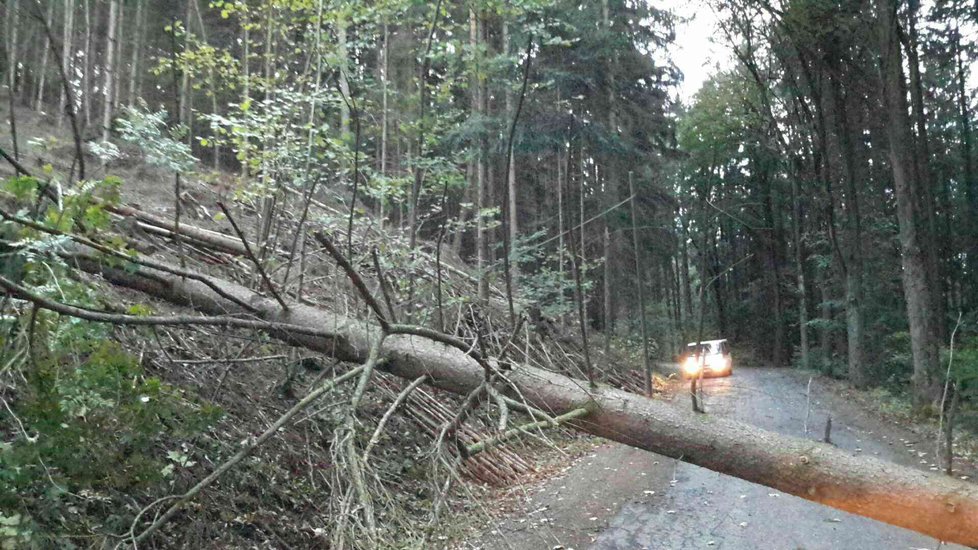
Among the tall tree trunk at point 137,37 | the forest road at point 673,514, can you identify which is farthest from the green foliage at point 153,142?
the tall tree trunk at point 137,37

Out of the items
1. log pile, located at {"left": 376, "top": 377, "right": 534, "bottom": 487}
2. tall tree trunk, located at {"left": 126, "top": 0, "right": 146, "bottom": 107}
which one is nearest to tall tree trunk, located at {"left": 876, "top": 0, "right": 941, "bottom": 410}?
log pile, located at {"left": 376, "top": 377, "right": 534, "bottom": 487}

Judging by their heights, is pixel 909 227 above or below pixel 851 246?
above

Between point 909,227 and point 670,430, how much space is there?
11437 millimetres

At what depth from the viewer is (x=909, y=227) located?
13062mm

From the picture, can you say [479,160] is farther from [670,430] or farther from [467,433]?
[670,430]

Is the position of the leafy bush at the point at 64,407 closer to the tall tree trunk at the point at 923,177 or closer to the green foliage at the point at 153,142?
the green foliage at the point at 153,142

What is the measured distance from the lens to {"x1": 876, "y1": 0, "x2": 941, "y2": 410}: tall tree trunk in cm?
1266

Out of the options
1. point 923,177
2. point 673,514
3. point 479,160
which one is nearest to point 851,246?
point 923,177

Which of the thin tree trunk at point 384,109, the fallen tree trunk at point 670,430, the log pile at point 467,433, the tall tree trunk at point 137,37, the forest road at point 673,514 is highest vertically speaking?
the tall tree trunk at point 137,37

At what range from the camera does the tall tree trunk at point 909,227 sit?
1266 centimetres

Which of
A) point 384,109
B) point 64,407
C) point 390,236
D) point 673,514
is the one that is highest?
point 384,109

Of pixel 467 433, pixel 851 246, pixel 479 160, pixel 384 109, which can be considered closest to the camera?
pixel 467 433

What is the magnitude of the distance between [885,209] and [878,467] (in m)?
20.5

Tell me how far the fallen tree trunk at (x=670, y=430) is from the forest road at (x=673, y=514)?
732mm
